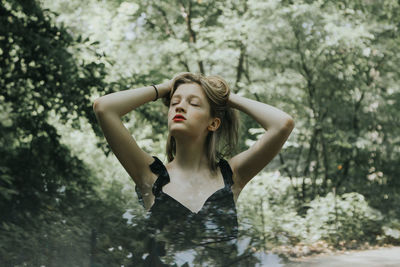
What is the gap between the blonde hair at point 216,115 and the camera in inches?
61.3

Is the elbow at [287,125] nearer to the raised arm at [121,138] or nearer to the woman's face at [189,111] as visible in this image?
the woman's face at [189,111]

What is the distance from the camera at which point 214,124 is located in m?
1.60

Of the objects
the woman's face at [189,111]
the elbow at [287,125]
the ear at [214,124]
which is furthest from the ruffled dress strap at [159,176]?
the elbow at [287,125]

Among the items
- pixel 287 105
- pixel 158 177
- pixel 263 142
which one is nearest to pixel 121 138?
pixel 158 177

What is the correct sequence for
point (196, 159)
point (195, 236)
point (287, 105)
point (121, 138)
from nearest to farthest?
point (195, 236)
point (121, 138)
point (196, 159)
point (287, 105)

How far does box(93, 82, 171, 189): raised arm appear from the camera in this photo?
4.74 ft

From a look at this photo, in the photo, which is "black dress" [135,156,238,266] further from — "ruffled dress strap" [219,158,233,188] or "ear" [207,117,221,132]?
"ear" [207,117,221,132]

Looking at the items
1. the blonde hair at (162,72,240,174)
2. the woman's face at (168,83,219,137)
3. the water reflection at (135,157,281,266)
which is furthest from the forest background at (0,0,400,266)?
the water reflection at (135,157,281,266)

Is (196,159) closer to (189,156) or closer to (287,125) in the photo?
(189,156)

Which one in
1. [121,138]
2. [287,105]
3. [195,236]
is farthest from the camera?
[287,105]

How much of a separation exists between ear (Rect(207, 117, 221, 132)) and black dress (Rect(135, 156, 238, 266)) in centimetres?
27

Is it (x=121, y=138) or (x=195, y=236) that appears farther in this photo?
(x=121, y=138)

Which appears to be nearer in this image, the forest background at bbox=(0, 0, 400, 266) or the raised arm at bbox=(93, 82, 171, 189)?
the raised arm at bbox=(93, 82, 171, 189)

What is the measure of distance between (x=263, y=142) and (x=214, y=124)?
0.18m
